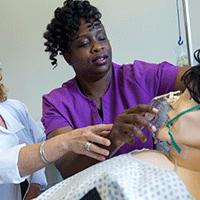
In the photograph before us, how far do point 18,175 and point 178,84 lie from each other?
736 millimetres

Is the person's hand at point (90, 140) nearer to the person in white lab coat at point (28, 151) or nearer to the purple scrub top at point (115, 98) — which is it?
the person in white lab coat at point (28, 151)

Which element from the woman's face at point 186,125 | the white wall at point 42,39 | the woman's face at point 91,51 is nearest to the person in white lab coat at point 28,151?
the woman's face at point 186,125

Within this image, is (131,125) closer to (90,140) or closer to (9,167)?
(90,140)

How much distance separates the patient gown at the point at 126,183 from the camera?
55cm

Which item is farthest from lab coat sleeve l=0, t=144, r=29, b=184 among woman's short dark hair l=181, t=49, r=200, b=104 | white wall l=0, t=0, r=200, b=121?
white wall l=0, t=0, r=200, b=121

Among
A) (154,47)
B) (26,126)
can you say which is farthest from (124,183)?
(154,47)

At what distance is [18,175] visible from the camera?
36.3 inches

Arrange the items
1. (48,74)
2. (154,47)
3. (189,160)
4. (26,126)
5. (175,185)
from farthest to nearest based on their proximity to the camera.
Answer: (48,74) < (154,47) < (26,126) < (189,160) < (175,185)

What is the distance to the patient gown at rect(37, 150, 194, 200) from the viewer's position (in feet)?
1.81

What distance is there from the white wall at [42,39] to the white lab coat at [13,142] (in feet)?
3.23

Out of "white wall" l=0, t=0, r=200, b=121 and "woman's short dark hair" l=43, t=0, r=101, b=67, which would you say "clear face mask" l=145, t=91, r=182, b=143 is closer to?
"woman's short dark hair" l=43, t=0, r=101, b=67

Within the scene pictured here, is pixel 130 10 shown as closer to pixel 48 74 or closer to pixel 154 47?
pixel 154 47

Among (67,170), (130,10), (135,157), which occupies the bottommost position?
(67,170)

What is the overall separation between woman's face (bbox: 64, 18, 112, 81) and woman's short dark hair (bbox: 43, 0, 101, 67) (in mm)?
29
